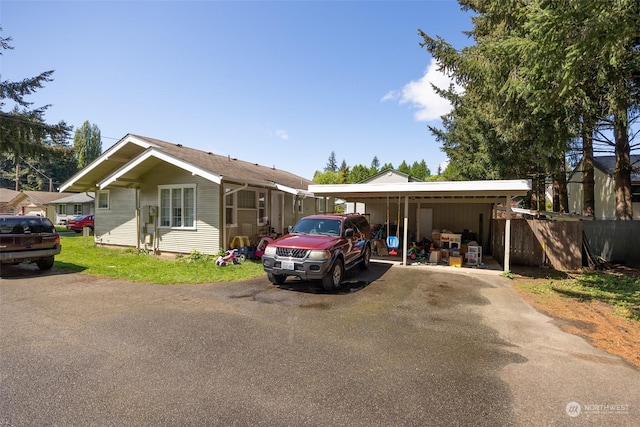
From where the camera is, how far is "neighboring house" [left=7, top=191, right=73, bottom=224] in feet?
127

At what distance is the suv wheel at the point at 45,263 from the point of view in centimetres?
941

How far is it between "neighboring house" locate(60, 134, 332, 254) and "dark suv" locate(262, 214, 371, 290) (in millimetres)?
4146

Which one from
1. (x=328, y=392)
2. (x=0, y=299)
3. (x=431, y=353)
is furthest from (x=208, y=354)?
(x=0, y=299)

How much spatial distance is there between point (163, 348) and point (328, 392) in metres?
2.48

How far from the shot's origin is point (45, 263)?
950 cm

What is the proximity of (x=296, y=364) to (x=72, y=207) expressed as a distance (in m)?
41.8

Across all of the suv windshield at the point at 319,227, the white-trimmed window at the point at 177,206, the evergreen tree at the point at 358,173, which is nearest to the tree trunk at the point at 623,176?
the suv windshield at the point at 319,227

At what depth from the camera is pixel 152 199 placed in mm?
13523

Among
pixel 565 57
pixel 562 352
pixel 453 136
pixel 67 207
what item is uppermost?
pixel 453 136

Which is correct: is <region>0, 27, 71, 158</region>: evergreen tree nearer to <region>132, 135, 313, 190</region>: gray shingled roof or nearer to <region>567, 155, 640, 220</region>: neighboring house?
<region>132, 135, 313, 190</region>: gray shingled roof

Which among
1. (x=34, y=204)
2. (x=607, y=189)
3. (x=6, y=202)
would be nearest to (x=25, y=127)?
(x=34, y=204)

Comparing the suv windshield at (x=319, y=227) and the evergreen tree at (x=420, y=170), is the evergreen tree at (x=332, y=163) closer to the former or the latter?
the evergreen tree at (x=420, y=170)

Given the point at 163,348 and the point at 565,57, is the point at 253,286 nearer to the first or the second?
the point at 163,348
